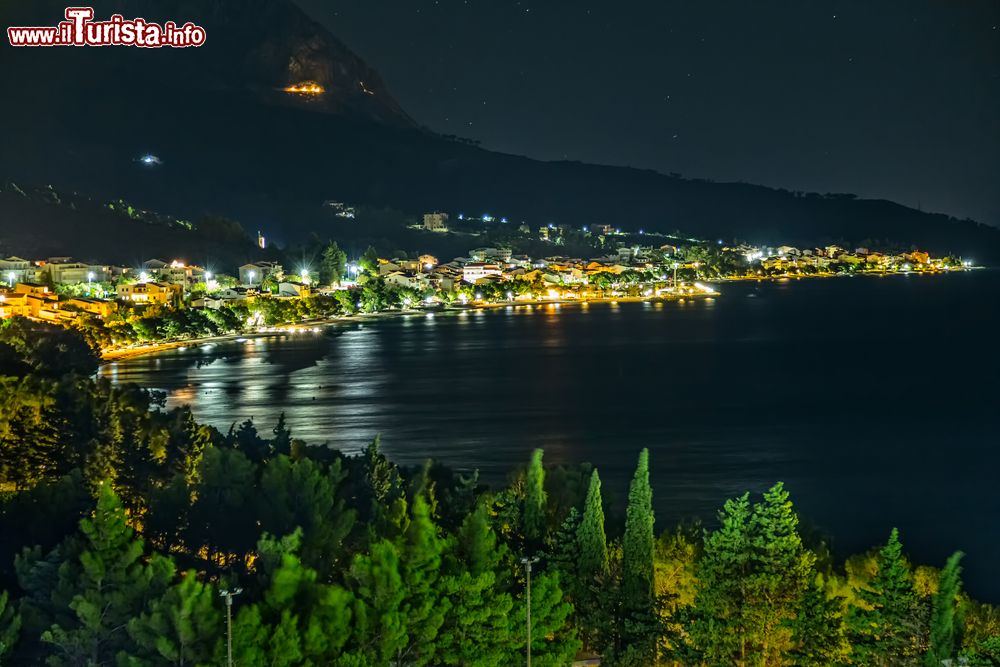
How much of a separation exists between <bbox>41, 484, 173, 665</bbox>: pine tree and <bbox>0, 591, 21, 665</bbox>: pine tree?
0.13 metres

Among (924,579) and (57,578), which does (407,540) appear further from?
(924,579)

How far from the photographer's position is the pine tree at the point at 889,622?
518 centimetres

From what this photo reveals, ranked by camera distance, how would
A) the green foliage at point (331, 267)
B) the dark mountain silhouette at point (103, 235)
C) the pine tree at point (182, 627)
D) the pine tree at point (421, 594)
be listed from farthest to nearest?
the green foliage at point (331, 267)
the dark mountain silhouette at point (103, 235)
the pine tree at point (421, 594)
the pine tree at point (182, 627)

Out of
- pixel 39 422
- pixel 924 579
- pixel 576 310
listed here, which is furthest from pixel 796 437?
pixel 576 310

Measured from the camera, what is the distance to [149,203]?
6644 centimetres

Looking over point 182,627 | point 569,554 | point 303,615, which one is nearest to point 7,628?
point 182,627

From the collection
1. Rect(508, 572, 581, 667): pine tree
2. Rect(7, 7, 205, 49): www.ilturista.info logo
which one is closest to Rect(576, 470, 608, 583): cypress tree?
Rect(508, 572, 581, 667): pine tree

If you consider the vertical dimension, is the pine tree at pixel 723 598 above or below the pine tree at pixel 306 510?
below

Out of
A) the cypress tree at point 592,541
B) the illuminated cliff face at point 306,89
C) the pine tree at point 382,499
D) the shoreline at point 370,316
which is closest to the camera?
the pine tree at point 382,499

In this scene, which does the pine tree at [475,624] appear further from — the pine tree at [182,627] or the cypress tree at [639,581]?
the pine tree at [182,627]

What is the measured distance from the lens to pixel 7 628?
481cm

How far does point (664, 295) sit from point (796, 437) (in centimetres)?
3293

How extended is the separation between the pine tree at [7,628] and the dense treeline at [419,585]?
12 mm

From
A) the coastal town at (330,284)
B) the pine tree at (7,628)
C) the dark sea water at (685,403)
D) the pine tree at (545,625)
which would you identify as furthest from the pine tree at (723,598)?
the coastal town at (330,284)
